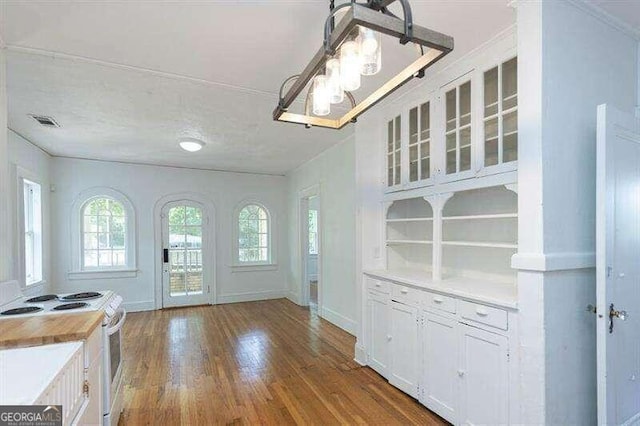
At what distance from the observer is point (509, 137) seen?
1.99 metres

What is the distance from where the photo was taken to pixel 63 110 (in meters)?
3.11

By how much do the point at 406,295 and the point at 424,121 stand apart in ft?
4.83

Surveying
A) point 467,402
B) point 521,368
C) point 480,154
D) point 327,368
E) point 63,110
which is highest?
point 63,110

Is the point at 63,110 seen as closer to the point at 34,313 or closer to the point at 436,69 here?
the point at 34,313

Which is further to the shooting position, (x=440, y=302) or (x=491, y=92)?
(x=440, y=302)

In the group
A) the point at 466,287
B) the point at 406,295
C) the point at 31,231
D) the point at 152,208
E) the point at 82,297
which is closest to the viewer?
the point at 466,287

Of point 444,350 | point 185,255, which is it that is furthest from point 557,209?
point 185,255

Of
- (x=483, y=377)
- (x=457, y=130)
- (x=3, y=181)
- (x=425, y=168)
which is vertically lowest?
(x=483, y=377)

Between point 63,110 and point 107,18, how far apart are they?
1.88 metres

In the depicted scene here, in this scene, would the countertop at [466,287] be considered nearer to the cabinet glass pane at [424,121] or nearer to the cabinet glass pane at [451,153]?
the cabinet glass pane at [451,153]

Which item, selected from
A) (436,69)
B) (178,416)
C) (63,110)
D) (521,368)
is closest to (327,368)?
(178,416)

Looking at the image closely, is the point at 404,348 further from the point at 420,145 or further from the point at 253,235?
the point at 253,235

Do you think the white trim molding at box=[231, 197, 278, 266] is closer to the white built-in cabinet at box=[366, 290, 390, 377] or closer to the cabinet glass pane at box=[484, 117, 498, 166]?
the white built-in cabinet at box=[366, 290, 390, 377]

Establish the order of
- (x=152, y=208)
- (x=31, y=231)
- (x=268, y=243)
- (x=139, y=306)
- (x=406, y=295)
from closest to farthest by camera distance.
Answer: (x=406, y=295)
(x=31, y=231)
(x=139, y=306)
(x=152, y=208)
(x=268, y=243)
